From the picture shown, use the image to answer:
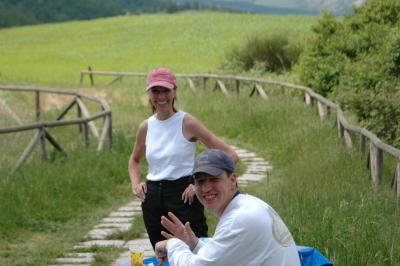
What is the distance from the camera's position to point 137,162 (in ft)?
24.2

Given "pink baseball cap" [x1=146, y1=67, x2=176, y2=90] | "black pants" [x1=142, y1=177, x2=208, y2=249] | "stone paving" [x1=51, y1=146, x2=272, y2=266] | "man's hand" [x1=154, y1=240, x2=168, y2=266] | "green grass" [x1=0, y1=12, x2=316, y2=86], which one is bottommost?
"green grass" [x1=0, y1=12, x2=316, y2=86]

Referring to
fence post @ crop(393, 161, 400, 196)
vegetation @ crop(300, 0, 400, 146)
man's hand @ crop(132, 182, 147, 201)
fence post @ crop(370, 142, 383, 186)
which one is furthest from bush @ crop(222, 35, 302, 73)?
man's hand @ crop(132, 182, 147, 201)

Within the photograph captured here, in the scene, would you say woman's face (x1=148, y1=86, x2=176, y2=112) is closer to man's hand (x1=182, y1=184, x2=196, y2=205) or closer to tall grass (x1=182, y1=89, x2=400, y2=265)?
man's hand (x1=182, y1=184, x2=196, y2=205)

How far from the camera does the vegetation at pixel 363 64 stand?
555 inches

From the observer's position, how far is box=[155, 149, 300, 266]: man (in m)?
4.66

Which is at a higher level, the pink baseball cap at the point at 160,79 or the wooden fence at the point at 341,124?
the pink baseball cap at the point at 160,79

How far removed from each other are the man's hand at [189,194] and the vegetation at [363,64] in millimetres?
6966

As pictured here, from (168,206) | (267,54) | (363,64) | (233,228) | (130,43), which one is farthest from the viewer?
(130,43)

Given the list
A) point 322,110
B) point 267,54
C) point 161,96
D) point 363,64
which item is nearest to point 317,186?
point 161,96

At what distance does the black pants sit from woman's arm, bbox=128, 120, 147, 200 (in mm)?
63

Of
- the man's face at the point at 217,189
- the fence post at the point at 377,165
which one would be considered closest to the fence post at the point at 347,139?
the fence post at the point at 377,165

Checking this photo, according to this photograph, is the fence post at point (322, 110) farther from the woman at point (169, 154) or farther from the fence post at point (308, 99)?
the woman at point (169, 154)

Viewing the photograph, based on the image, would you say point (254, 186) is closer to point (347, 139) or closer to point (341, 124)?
point (347, 139)

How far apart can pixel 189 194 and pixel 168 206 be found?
0.21m
